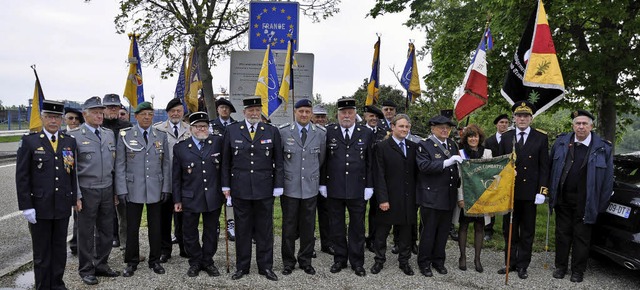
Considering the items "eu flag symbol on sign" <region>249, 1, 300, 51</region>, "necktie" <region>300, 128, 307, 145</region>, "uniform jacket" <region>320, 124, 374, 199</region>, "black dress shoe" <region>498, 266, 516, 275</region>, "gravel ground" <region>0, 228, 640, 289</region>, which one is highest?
"eu flag symbol on sign" <region>249, 1, 300, 51</region>

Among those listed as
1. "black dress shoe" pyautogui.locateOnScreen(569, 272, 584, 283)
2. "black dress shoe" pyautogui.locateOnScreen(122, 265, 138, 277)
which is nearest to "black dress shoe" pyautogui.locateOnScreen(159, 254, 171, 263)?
"black dress shoe" pyautogui.locateOnScreen(122, 265, 138, 277)

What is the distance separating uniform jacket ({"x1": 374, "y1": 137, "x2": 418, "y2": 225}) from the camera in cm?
574

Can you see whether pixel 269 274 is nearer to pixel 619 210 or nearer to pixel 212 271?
pixel 212 271

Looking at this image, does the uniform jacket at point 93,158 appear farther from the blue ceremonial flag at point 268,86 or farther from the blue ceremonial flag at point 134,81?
the blue ceremonial flag at point 134,81

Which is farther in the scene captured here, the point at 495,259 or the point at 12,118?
the point at 12,118

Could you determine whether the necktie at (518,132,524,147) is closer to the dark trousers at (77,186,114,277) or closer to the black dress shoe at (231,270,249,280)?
the black dress shoe at (231,270,249,280)

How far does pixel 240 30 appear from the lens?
15.5 meters

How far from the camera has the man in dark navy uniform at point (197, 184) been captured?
553 centimetres

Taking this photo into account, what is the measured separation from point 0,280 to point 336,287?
3663 mm

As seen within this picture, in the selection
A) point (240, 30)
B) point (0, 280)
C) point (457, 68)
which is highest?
point (240, 30)

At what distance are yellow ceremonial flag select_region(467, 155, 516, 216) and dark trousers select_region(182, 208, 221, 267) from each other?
3076mm

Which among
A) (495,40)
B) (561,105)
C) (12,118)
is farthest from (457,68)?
(12,118)

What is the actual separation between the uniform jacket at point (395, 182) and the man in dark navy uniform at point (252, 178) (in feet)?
3.86

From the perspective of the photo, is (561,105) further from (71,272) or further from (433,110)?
(71,272)
